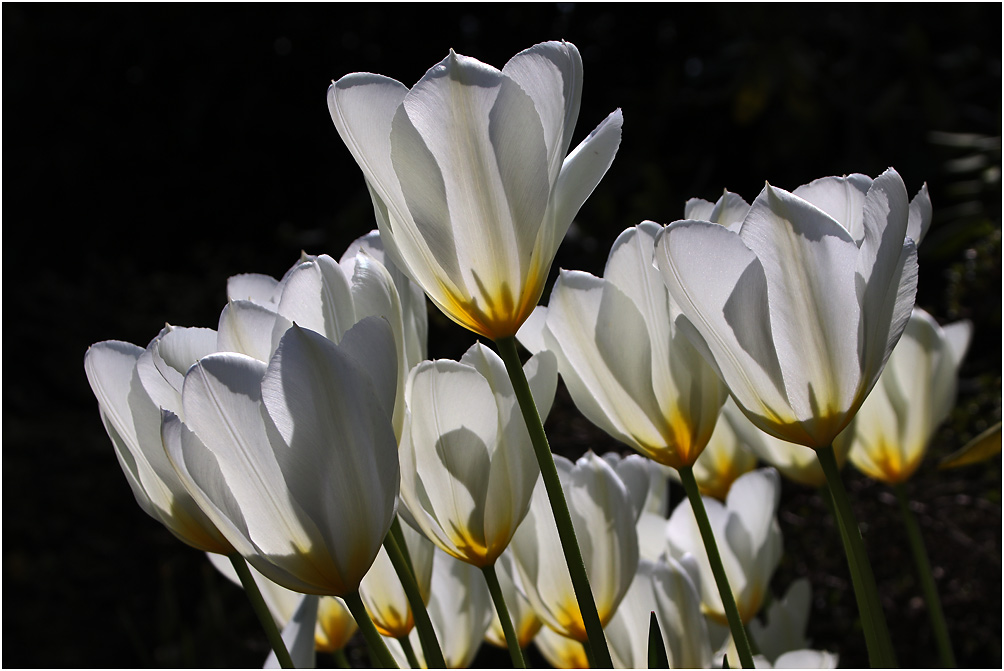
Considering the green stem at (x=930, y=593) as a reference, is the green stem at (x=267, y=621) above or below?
above

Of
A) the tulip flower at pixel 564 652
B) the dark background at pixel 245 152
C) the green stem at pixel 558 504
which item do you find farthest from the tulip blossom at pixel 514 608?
the dark background at pixel 245 152

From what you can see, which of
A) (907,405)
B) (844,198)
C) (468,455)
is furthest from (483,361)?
(907,405)

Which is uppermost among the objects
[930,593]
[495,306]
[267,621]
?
[495,306]

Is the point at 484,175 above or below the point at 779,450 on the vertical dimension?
above

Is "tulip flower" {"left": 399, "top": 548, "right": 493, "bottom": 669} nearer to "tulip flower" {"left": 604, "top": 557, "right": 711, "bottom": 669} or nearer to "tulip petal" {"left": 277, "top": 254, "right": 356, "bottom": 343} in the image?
"tulip flower" {"left": 604, "top": 557, "right": 711, "bottom": 669}

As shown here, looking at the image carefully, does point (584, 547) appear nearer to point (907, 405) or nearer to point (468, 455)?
point (468, 455)

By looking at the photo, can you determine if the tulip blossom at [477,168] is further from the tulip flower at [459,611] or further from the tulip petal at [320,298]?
the tulip flower at [459,611]

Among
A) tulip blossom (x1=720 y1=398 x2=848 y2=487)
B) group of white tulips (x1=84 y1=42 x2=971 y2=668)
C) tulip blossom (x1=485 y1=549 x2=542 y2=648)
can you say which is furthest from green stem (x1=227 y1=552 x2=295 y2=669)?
tulip blossom (x1=720 y1=398 x2=848 y2=487)

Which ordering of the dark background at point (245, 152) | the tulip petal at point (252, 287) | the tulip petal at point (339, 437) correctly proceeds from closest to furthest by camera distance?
the tulip petal at point (339, 437)
the tulip petal at point (252, 287)
the dark background at point (245, 152)
